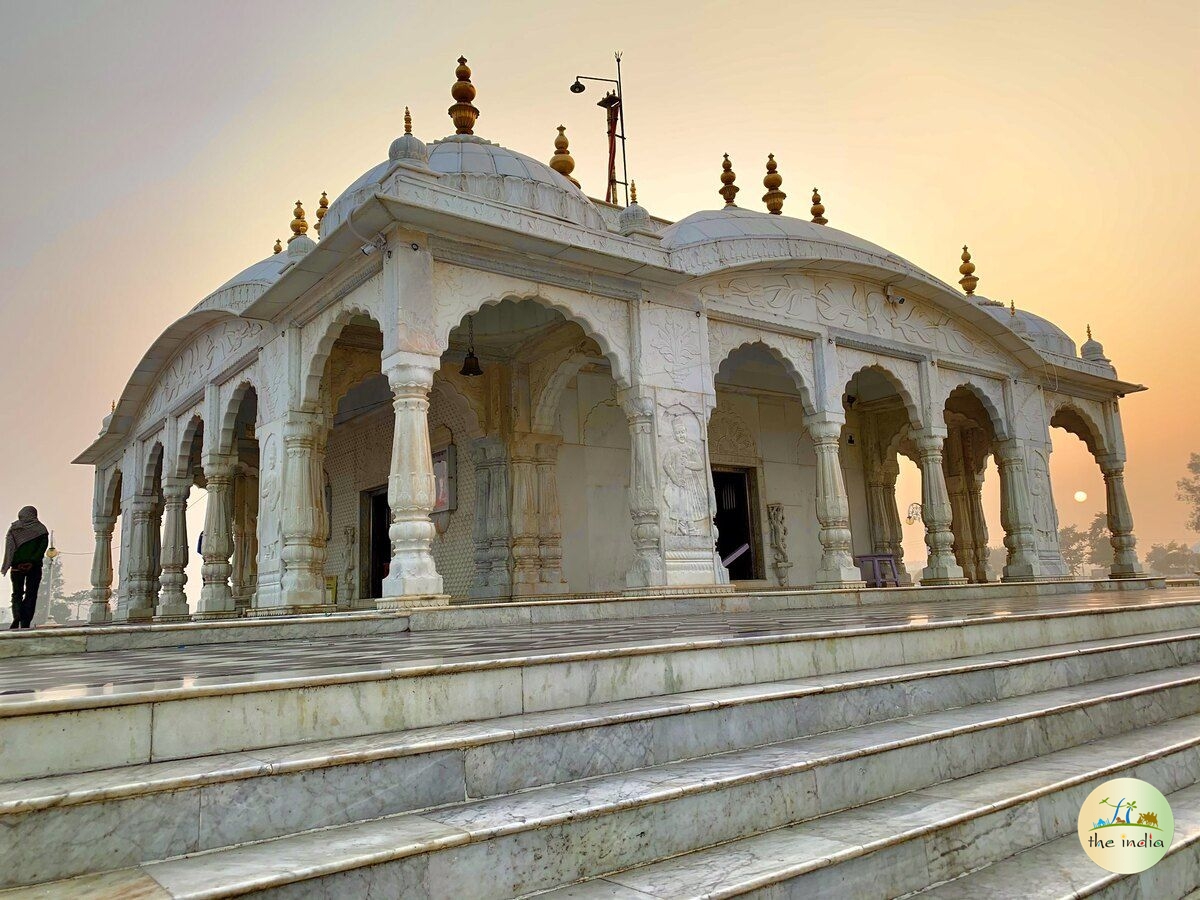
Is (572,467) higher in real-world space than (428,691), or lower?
higher

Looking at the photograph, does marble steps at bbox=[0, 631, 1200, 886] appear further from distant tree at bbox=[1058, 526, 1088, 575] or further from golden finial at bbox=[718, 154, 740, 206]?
distant tree at bbox=[1058, 526, 1088, 575]

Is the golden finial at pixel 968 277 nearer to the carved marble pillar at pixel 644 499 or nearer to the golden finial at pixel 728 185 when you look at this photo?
the golden finial at pixel 728 185

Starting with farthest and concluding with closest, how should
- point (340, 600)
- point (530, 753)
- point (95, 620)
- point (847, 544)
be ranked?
point (95, 620), point (340, 600), point (847, 544), point (530, 753)

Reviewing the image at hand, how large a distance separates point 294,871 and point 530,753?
2.47 feet

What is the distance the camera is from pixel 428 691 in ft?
7.88

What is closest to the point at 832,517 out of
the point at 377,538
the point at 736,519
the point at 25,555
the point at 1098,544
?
the point at 736,519

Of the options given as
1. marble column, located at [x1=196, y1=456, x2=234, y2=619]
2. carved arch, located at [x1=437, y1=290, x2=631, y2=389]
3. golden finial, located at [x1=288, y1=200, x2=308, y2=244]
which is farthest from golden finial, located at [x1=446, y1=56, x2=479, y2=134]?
marble column, located at [x1=196, y1=456, x2=234, y2=619]

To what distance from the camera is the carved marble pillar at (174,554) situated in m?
12.1

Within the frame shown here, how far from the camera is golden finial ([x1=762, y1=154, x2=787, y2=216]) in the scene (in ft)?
44.2

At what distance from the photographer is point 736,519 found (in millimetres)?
14016

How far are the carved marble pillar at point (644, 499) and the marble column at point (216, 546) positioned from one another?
5295mm

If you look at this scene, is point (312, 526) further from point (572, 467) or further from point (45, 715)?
point (45, 715)

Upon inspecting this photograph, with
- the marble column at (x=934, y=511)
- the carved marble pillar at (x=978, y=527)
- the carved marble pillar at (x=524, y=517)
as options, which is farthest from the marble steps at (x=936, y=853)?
the carved marble pillar at (x=978, y=527)

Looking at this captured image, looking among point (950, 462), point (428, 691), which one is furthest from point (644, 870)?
point (950, 462)
